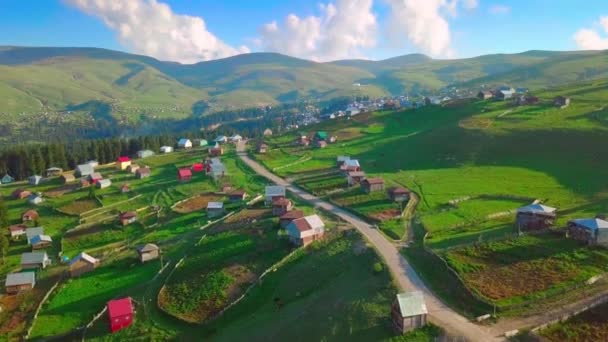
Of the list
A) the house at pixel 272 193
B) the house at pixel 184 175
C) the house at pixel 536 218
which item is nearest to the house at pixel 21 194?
the house at pixel 184 175

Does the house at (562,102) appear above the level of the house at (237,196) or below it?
above

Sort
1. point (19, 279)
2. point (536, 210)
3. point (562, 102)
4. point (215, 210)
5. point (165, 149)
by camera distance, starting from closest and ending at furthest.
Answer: point (536, 210) < point (19, 279) < point (215, 210) < point (562, 102) < point (165, 149)

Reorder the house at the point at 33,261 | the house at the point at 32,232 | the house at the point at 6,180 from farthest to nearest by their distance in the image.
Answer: the house at the point at 6,180
the house at the point at 32,232
the house at the point at 33,261

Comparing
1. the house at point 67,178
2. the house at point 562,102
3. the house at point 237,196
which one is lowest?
the house at point 237,196

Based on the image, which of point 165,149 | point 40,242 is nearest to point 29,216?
point 40,242

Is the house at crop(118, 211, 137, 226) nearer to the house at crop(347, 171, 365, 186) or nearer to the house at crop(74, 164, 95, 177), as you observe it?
the house at crop(74, 164, 95, 177)

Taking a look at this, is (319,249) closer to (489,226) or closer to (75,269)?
(489,226)

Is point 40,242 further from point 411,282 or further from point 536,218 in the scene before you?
point 536,218

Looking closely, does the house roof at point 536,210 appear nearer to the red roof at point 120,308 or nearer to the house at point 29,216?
the red roof at point 120,308
